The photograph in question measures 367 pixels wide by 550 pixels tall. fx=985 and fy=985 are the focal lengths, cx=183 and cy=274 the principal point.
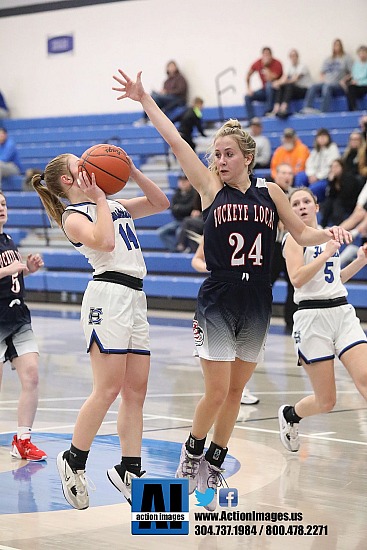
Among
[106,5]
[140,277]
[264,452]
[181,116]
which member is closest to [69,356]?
[264,452]

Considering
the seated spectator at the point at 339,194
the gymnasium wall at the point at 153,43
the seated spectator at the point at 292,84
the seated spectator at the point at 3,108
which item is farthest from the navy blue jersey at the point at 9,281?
the seated spectator at the point at 3,108

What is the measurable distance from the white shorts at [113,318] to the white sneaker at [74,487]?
601mm

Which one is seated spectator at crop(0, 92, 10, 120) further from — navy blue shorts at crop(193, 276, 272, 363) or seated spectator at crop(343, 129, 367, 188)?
navy blue shorts at crop(193, 276, 272, 363)

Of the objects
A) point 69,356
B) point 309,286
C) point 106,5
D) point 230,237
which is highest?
point 106,5

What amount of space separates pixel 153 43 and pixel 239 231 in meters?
17.6

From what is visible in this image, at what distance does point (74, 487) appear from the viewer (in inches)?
188

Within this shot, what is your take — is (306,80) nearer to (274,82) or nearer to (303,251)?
(274,82)

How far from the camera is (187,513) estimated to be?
15.4 feet

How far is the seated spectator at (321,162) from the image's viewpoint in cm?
1503

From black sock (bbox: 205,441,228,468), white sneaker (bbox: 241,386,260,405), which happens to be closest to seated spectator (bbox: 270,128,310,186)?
white sneaker (bbox: 241,386,260,405)

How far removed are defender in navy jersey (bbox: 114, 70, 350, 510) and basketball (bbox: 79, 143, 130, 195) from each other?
0.95ft

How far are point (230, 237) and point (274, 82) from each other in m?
14.0

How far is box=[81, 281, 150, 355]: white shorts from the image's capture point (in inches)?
Answer: 188

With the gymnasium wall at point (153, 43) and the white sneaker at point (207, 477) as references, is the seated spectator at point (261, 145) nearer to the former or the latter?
the gymnasium wall at point (153, 43)
